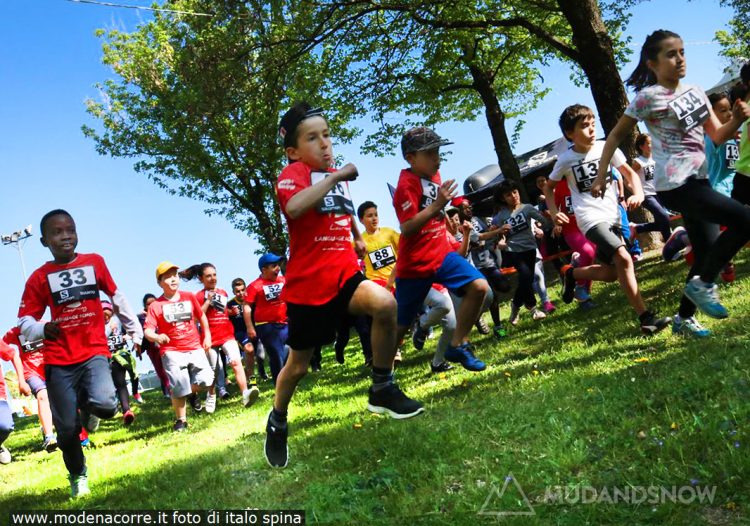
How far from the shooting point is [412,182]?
19.4 feet

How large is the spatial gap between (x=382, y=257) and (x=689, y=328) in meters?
4.91

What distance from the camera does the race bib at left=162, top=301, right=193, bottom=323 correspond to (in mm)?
9258

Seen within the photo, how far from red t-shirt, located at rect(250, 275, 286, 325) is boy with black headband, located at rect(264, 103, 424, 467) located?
19.6ft

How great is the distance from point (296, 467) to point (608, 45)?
32.1ft

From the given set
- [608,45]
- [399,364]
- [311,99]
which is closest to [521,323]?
[399,364]

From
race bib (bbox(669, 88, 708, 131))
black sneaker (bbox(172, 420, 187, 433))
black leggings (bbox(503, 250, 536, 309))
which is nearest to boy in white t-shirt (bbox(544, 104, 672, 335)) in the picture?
race bib (bbox(669, 88, 708, 131))

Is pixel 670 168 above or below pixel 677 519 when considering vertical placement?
above

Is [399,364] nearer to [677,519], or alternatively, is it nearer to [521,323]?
[521,323]

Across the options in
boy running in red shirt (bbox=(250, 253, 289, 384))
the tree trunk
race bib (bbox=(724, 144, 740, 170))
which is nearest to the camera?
race bib (bbox=(724, 144, 740, 170))

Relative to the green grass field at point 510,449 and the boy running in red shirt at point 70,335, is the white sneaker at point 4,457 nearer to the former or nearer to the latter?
the green grass field at point 510,449

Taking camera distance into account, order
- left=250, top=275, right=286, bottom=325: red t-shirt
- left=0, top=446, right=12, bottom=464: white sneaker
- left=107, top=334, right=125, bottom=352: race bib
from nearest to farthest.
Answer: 1. left=0, top=446, right=12, bottom=464: white sneaker
2. left=250, top=275, right=286, bottom=325: red t-shirt
3. left=107, top=334, right=125, bottom=352: race bib

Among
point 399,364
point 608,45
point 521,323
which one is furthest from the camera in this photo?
point 608,45

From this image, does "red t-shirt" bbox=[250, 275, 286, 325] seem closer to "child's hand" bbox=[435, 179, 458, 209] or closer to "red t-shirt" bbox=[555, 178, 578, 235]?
"red t-shirt" bbox=[555, 178, 578, 235]

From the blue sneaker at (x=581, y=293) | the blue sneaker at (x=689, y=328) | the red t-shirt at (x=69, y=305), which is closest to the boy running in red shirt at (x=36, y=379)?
the red t-shirt at (x=69, y=305)
